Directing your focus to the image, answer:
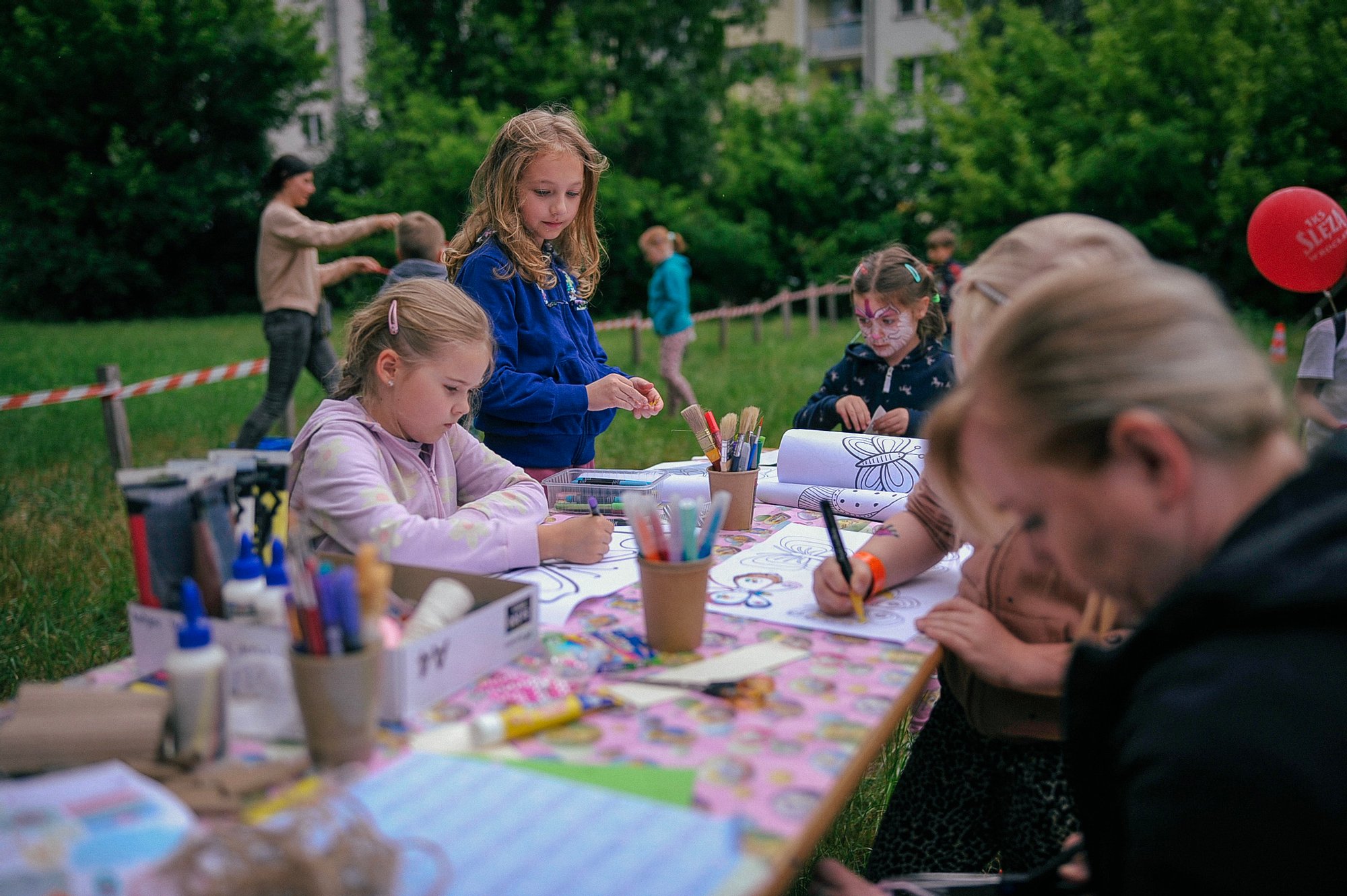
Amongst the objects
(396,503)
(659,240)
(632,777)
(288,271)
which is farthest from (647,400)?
(659,240)

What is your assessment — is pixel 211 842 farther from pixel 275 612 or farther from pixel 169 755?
pixel 275 612

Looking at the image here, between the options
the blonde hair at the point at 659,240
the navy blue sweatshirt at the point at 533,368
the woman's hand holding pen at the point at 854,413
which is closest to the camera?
the navy blue sweatshirt at the point at 533,368

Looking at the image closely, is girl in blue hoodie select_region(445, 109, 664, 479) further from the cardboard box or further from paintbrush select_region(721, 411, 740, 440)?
the cardboard box

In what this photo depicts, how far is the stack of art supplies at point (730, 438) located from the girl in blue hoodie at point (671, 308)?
227 inches

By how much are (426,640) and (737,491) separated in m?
0.96

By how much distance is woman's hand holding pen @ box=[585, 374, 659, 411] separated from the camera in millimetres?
2412

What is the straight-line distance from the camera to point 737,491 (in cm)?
198

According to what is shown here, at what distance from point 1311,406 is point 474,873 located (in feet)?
12.3

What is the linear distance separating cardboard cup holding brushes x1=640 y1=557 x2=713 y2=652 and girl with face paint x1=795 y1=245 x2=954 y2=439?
1.79 meters

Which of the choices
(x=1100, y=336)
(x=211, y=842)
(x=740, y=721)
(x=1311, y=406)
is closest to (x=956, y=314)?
(x=1100, y=336)

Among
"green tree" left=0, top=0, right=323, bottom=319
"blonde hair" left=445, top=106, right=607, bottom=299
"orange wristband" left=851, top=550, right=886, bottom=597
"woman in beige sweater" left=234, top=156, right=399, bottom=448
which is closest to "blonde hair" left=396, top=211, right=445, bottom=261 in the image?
"woman in beige sweater" left=234, top=156, right=399, bottom=448

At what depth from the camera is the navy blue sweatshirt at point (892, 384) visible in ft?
10.5

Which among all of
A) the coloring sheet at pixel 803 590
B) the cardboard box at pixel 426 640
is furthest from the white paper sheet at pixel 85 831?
the coloring sheet at pixel 803 590

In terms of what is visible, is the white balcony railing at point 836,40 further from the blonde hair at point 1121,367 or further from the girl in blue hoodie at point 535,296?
the blonde hair at point 1121,367
